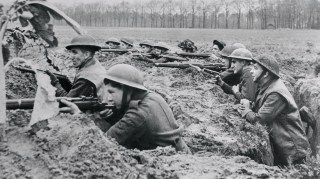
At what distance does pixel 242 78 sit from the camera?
7.58 meters

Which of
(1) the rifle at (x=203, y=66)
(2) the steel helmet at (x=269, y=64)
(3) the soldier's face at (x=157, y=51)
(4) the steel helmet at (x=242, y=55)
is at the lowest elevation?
(1) the rifle at (x=203, y=66)

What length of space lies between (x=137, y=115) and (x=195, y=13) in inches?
3656

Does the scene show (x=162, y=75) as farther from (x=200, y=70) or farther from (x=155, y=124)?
(x=155, y=124)

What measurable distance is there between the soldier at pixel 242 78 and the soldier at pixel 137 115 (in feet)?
11.0

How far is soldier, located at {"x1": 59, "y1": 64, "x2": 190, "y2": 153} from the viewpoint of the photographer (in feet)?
13.0

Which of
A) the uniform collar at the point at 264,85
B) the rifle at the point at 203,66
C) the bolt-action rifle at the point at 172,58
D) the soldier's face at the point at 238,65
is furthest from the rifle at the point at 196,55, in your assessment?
the uniform collar at the point at 264,85

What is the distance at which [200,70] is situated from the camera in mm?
10000

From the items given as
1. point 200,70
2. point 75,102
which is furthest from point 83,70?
point 200,70

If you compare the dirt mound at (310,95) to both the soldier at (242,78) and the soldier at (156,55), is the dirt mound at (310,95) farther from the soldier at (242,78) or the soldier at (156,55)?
the soldier at (156,55)

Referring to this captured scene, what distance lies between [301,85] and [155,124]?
700 centimetres

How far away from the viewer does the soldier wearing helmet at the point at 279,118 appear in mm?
5789

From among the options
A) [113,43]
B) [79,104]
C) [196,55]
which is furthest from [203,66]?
[79,104]

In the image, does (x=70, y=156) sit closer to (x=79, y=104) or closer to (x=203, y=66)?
(x=79, y=104)

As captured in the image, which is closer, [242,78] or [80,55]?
[80,55]
